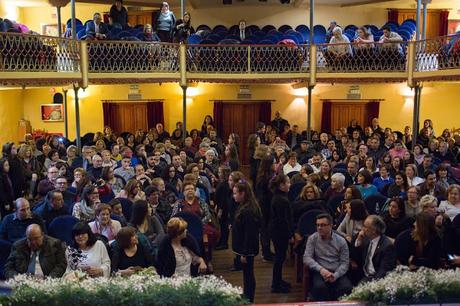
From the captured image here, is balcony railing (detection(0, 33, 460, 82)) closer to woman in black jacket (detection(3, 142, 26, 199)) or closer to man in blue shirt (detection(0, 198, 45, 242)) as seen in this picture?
woman in black jacket (detection(3, 142, 26, 199))

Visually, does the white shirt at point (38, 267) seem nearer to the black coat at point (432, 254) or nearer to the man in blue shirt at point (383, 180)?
the black coat at point (432, 254)

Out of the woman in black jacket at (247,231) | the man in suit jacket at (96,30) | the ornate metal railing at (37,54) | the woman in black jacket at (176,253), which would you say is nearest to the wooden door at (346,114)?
the man in suit jacket at (96,30)

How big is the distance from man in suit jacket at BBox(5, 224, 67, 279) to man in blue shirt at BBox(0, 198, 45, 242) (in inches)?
32.4

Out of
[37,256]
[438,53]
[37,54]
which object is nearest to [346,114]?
[438,53]

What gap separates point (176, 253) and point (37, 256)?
1.44m

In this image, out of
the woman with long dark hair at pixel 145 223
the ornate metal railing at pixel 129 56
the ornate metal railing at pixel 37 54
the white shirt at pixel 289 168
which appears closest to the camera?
the woman with long dark hair at pixel 145 223

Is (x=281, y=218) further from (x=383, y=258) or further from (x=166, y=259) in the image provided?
(x=166, y=259)

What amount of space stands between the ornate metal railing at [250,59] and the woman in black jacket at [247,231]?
830cm

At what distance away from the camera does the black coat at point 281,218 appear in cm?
642

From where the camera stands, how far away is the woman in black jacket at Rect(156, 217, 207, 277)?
17.1 ft

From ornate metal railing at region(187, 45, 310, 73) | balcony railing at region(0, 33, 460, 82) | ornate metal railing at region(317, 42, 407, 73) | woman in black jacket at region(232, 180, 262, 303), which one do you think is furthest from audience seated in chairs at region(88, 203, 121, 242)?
ornate metal railing at region(317, 42, 407, 73)

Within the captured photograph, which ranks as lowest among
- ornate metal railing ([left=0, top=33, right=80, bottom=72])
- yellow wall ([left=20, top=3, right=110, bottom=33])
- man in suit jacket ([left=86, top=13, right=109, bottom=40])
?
ornate metal railing ([left=0, top=33, right=80, bottom=72])

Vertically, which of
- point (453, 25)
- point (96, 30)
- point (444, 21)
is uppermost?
point (444, 21)

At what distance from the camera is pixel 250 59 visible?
45.8ft
